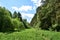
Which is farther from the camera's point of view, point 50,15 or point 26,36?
point 50,15

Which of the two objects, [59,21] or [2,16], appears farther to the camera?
[59,21]

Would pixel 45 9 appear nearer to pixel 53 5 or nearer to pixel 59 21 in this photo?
pixel 53 5

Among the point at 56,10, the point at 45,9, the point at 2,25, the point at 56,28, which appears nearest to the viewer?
the point at 2,25

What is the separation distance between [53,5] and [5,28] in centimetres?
2171

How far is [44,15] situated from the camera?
6266 centimetres

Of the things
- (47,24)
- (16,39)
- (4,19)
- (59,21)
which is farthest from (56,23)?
(16,39)

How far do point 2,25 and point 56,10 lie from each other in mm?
21743

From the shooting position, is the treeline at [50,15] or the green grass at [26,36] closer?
the green grass at [26,36]

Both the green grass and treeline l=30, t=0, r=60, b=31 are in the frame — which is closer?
the green grass

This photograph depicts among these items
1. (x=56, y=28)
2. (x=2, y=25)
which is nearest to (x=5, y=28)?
(x=2, y=25)

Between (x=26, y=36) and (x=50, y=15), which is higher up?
(x=50, y=15)

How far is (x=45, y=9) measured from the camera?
63500mm

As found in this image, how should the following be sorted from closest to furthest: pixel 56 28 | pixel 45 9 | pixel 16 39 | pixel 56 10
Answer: pixel 16 39
pixel 56 28
pixel 56 10
pixel 45 9

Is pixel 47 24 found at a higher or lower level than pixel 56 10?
lower
